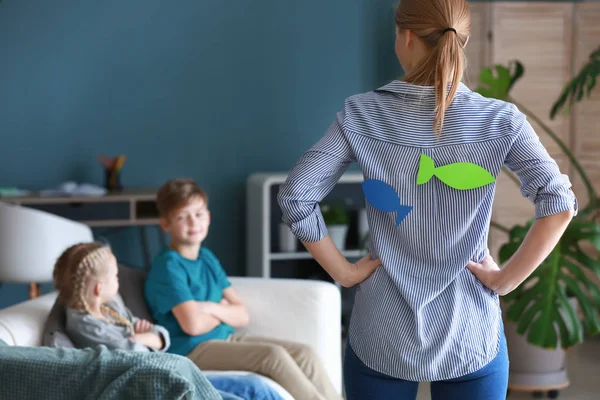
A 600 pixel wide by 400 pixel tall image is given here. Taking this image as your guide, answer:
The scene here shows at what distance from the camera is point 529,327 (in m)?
3.31

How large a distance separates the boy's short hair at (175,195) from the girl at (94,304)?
38 centimetres

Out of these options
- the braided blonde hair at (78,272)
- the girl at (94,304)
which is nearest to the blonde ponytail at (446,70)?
the girl at (94,304)

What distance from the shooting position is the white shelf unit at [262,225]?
14.4 feet

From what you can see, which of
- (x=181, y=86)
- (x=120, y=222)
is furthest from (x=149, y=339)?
(x=181, y=86)

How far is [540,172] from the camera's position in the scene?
134 centimetres

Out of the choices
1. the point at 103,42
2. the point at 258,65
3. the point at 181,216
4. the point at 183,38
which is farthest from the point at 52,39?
the point at 181,216

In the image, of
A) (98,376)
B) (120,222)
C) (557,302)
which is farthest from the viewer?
(120,222)

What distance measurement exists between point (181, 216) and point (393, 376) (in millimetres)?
1432

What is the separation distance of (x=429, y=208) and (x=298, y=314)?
1.51m

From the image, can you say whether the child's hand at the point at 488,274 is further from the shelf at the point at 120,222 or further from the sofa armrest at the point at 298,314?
the shelf at the point at 120,222

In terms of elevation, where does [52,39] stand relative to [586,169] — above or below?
above

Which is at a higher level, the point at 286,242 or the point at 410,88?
the point at 410,88

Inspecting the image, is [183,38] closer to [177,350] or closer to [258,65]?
[258,65]

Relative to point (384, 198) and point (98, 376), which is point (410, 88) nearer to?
point (384, 198)
